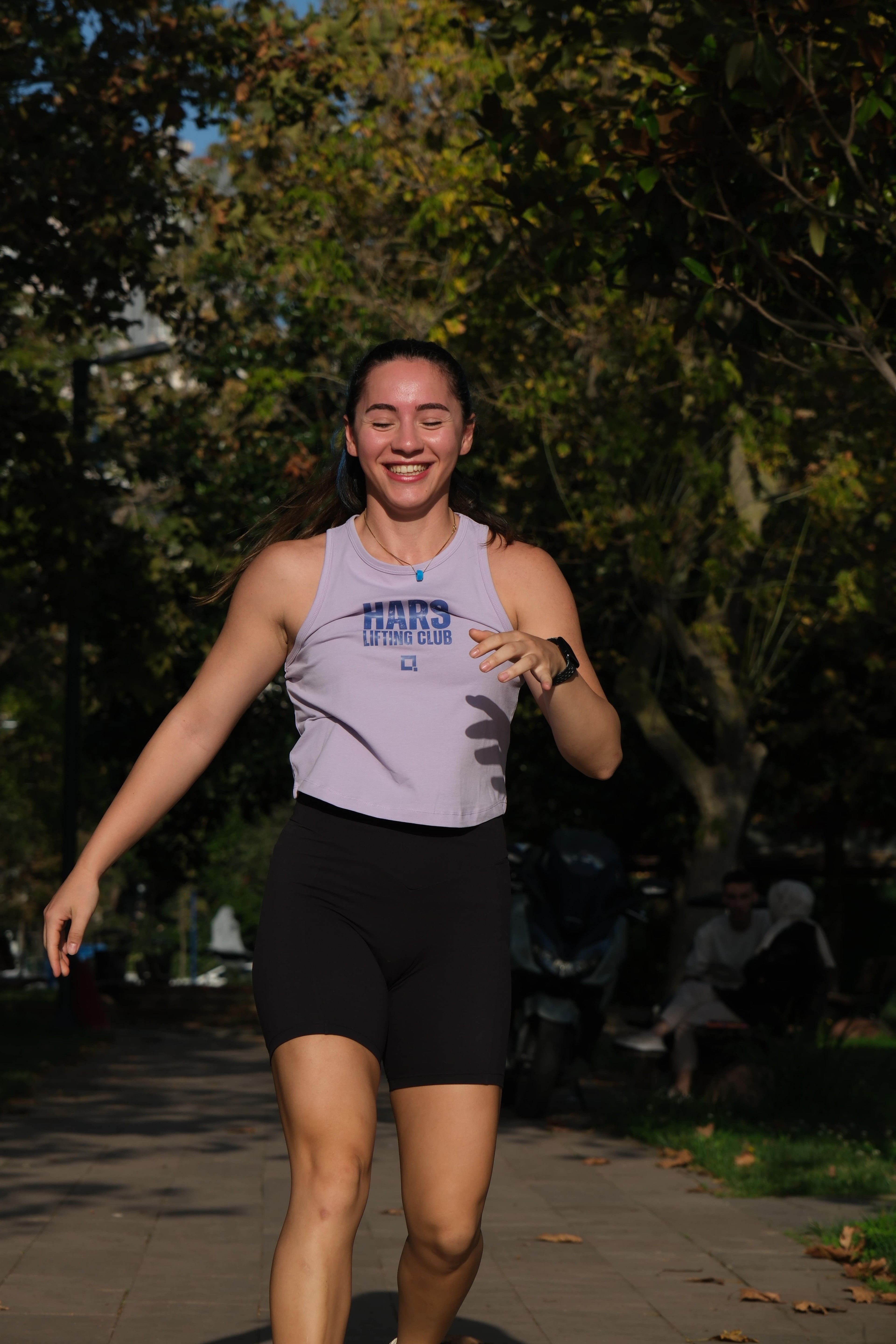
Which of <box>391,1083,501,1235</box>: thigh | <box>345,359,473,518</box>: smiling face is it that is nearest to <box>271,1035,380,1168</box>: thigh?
<box>391,1083,501,1235</box>: thigh

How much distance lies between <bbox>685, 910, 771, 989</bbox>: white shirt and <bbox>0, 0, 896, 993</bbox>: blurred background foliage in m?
3.49

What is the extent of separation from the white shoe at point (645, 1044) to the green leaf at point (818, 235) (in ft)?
16.8

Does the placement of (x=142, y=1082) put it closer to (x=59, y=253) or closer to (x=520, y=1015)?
(x=520, y=1015)

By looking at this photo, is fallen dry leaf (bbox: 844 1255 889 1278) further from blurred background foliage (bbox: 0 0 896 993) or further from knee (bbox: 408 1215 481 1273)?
blurred background foliage (bbox: 0 0 896 993)

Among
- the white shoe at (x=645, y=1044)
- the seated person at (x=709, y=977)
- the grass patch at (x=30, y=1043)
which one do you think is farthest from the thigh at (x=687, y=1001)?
→ the grass patch at (x=30, y=1043)

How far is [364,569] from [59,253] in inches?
430

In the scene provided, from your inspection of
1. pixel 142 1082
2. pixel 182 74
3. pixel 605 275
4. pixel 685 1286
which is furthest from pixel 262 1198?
pixel 182 74

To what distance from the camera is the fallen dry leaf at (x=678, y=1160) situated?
838 centimetres

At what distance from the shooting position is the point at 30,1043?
49.4ft

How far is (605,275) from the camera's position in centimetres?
802

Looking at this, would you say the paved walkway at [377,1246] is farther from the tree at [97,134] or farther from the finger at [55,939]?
the tree at [97,134]

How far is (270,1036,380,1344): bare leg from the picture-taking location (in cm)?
298

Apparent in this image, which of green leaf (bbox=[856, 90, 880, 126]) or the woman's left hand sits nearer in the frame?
the woman's left hand

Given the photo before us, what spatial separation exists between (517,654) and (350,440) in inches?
31.0
